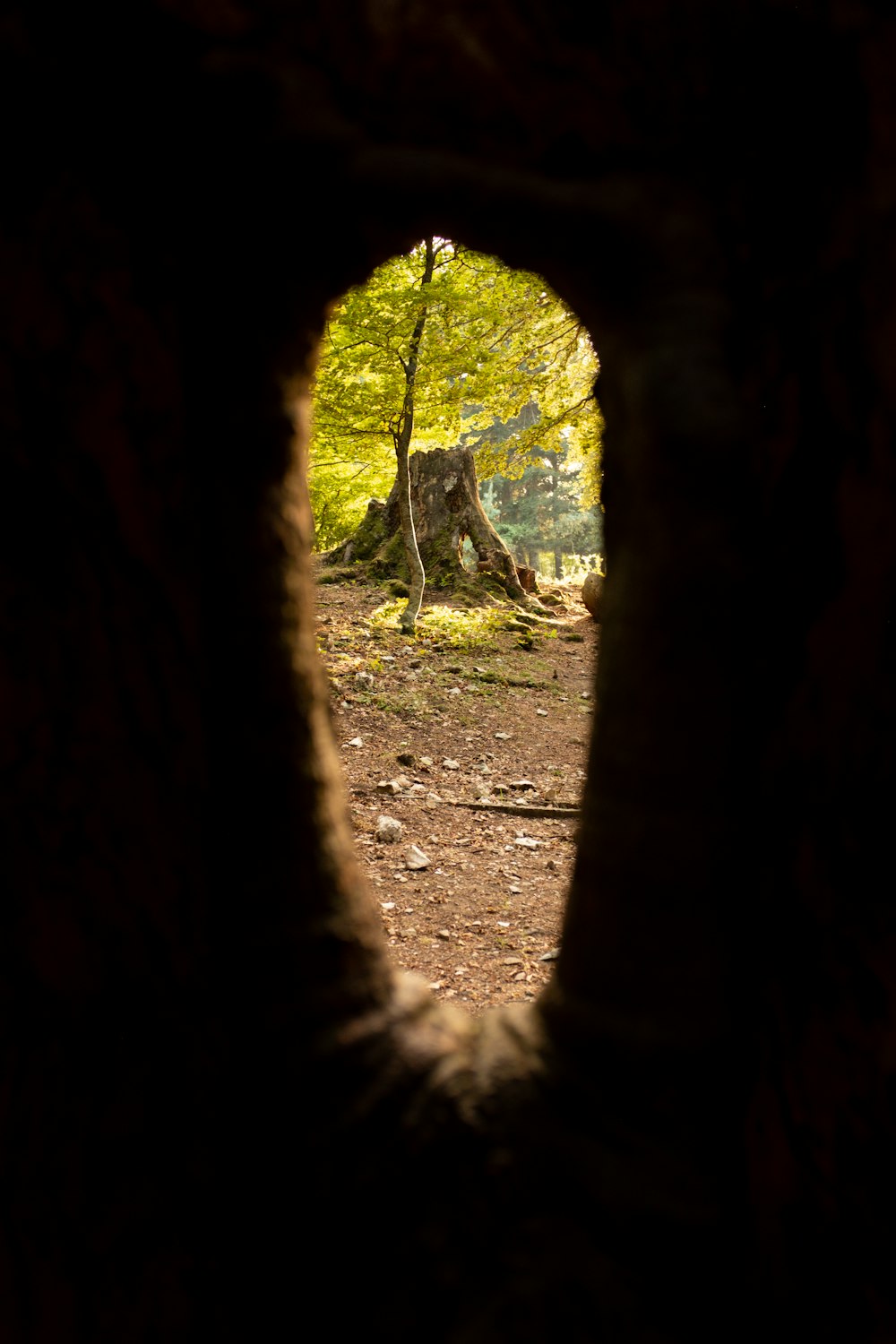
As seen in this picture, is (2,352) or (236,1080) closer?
(2,352)

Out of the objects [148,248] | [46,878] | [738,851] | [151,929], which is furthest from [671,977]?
[148,248]

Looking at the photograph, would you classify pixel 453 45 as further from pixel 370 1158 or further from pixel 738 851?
pixel 370 1158

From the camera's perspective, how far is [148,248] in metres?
0.87

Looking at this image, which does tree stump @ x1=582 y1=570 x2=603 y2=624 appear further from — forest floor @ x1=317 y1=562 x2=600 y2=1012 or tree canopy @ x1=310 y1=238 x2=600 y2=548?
tree canopy @ x1=310 y1=238 x2=600 y2=548

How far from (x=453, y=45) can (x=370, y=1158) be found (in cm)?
135

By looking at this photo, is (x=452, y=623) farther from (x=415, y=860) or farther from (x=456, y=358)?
(x=415, y=860)

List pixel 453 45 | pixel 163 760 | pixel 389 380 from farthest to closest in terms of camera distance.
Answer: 1. pixel 389 380
2. pixel 163 760
3. pixel 453 45

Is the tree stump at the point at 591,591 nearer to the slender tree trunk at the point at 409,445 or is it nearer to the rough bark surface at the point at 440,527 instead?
the rough bark surface at the point at 440,527

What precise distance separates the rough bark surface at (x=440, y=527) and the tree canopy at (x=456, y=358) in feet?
7.29

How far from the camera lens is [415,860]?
177 inches

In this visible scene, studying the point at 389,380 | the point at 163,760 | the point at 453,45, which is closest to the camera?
the point at 453,45

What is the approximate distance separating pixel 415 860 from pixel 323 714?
358 centimetres

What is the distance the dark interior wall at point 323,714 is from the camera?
0.85m

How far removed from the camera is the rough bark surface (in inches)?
445
